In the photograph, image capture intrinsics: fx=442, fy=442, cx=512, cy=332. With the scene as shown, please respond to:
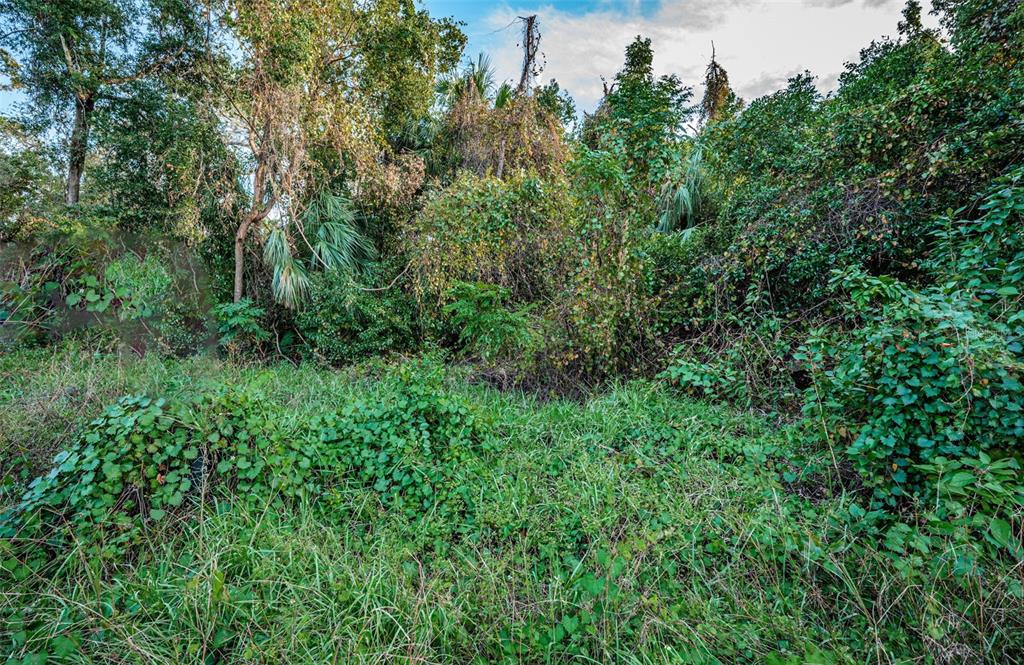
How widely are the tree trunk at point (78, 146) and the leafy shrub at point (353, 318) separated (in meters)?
3.66

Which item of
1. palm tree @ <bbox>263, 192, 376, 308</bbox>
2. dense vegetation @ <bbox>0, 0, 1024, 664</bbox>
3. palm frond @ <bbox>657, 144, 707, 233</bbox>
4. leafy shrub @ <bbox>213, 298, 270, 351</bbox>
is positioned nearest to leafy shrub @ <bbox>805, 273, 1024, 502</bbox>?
dense vegetation @ <bbox>0, 0, 1024, 664</bbox>

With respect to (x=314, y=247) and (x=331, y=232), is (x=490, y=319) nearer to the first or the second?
(x=331, y=232)

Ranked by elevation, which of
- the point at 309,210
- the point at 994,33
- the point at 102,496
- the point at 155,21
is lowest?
the point at 102,496

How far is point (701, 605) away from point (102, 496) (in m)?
3.23

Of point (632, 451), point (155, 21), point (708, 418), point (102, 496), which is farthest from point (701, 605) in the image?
point (155, 21)

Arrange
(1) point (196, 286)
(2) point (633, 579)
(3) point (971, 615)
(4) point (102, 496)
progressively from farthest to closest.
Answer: (1) point (196, 286) < (4) point (102, 496) < (2) point (633, 579) < (3) point (971, 615)

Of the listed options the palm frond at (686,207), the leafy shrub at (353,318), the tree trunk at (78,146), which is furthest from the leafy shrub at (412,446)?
the tree trunk at (78,146)

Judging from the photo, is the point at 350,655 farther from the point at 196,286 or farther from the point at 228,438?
the point at 196,286

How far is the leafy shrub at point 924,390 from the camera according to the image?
2244mm

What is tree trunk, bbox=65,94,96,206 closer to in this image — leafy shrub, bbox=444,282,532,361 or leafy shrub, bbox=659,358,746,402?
leafy shrub, bbox=444,282,532,361

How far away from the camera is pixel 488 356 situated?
5.23 meters

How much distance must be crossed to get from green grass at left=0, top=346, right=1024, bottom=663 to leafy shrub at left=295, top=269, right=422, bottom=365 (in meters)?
4.04

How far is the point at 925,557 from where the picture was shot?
6.86 ft

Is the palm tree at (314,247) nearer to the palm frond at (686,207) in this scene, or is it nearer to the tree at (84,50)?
the tree at (84,50)
